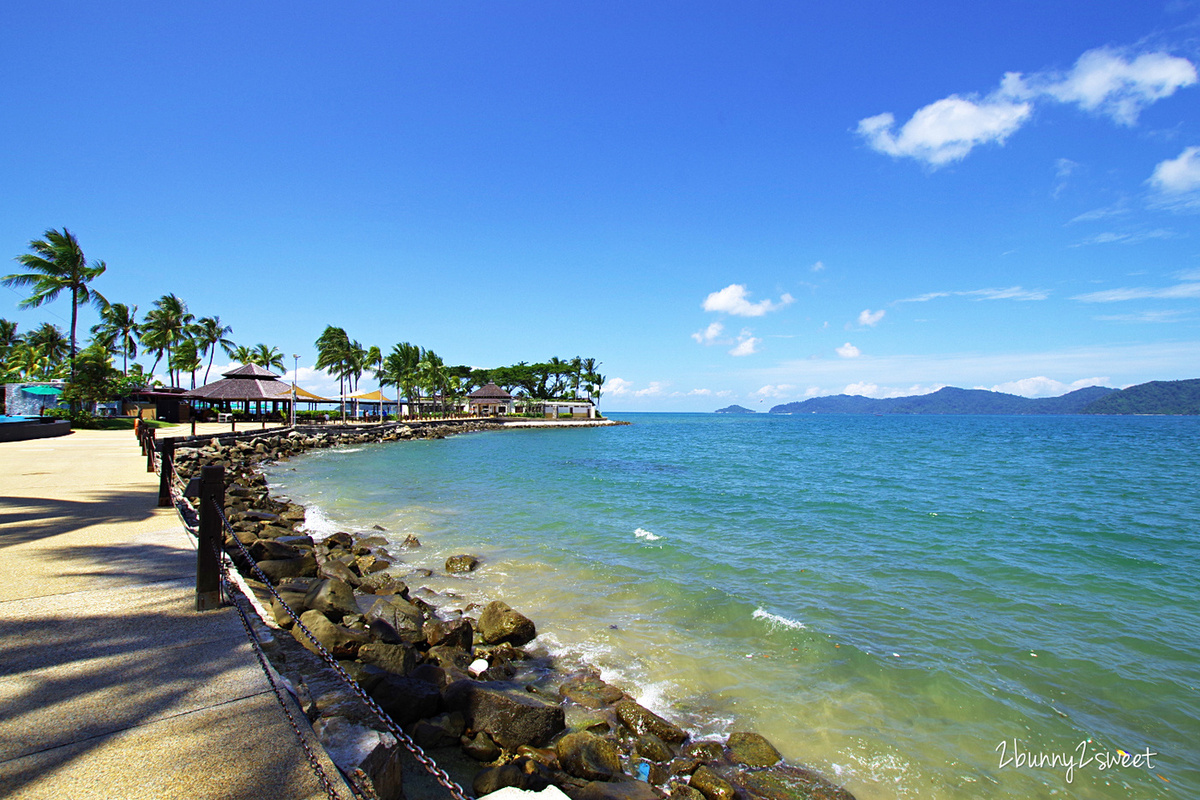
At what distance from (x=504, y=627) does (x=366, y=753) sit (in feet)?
12.9

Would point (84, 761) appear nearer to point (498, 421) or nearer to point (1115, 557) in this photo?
point (1115, 557)

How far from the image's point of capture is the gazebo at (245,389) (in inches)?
1417

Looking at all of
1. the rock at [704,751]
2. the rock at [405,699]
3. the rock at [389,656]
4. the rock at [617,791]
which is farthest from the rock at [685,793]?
the rock at [389,656]

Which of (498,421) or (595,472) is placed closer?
(595,472)

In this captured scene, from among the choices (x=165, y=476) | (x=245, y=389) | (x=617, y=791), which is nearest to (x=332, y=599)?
(x=617, y=791)

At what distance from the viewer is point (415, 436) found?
165ft

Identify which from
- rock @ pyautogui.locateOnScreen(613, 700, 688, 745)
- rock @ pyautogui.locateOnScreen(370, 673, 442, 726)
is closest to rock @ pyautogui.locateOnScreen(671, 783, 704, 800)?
rock @ pyautogui.locateOnScreen(613, 700, 688, 745)

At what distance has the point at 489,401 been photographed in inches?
3270

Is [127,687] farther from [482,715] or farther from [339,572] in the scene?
[339,572]

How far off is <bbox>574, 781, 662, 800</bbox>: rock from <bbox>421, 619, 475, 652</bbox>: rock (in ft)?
9.56

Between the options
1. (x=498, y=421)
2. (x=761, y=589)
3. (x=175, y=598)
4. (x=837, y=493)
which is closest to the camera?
(x=175, y=598)

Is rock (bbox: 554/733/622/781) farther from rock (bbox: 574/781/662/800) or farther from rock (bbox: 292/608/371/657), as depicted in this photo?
rock (bbox: 292/608/371/657)

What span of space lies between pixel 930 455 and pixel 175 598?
4320 centimetres

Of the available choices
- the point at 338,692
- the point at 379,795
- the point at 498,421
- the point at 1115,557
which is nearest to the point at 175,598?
the point at 338,692
